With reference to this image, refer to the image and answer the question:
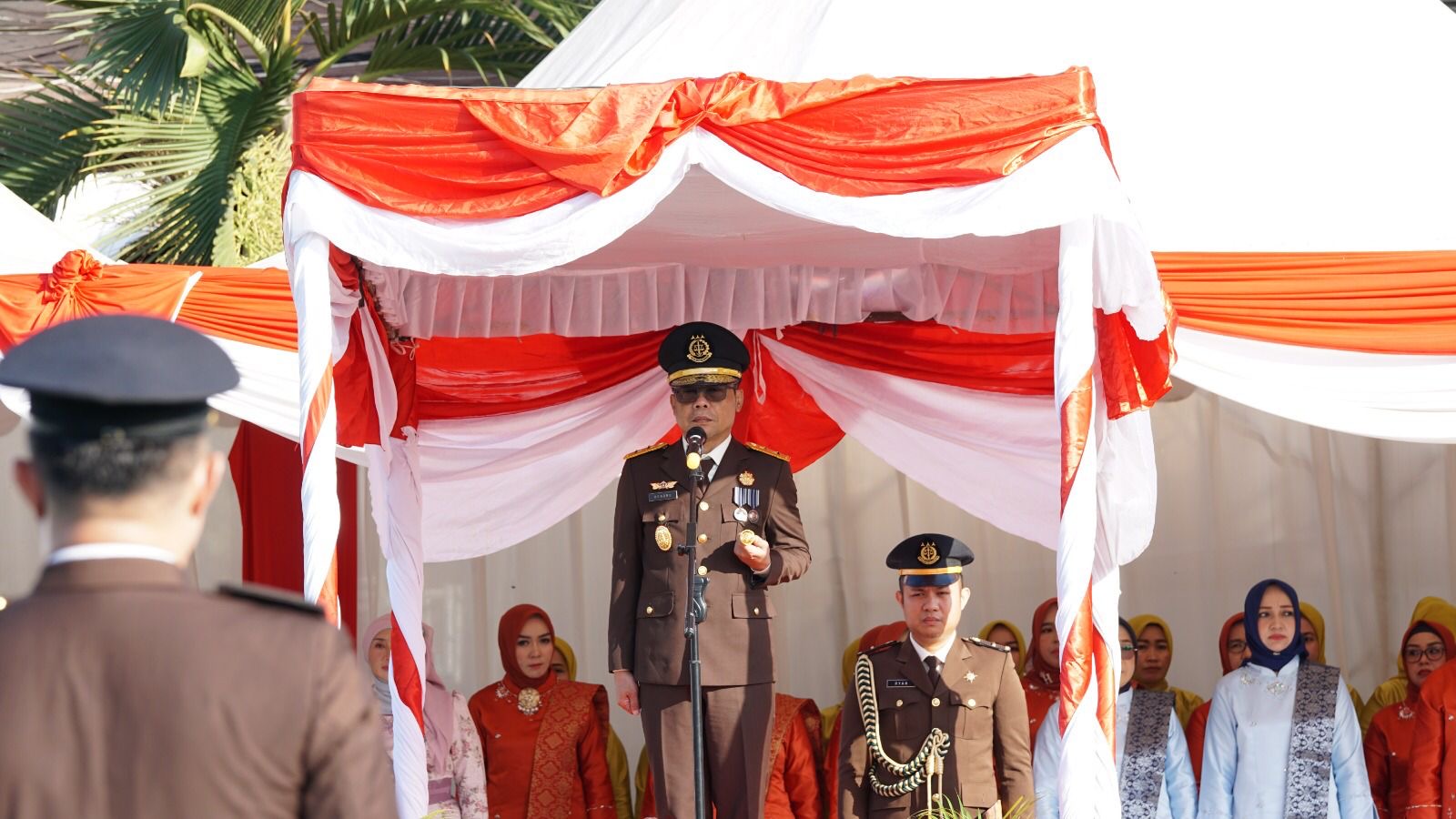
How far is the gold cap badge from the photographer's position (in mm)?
4449

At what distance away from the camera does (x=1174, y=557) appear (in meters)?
7.11

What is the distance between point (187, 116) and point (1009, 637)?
4.05m

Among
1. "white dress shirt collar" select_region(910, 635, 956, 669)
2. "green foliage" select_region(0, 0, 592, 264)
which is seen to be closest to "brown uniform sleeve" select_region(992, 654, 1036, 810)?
"white dress shirt collar" select_region(910, 635, 956, 669)

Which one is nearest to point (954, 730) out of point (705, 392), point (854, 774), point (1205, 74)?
point (854, 774)

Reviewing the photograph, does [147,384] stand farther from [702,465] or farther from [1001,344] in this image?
[1001,344]

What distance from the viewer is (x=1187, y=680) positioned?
701 centimetres

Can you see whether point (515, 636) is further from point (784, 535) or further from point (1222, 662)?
point (1222, 662)

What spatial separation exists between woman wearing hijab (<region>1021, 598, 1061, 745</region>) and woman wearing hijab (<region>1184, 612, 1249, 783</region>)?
1.65ft

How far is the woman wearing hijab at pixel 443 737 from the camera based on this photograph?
5832mm

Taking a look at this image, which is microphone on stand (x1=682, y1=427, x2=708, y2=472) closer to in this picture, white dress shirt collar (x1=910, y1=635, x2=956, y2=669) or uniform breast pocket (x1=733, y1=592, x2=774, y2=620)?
uniform breast pocket (x1=733, y1=592, x2=774, y2=620)

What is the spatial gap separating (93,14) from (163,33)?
499 mm

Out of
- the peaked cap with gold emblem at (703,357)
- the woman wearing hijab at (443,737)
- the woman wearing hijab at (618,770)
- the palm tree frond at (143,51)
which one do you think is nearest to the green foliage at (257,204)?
the palm tree frond at (143,51)

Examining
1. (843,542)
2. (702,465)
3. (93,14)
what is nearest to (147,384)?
(702,465)

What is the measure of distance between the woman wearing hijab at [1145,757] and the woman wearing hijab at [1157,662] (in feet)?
1.59
